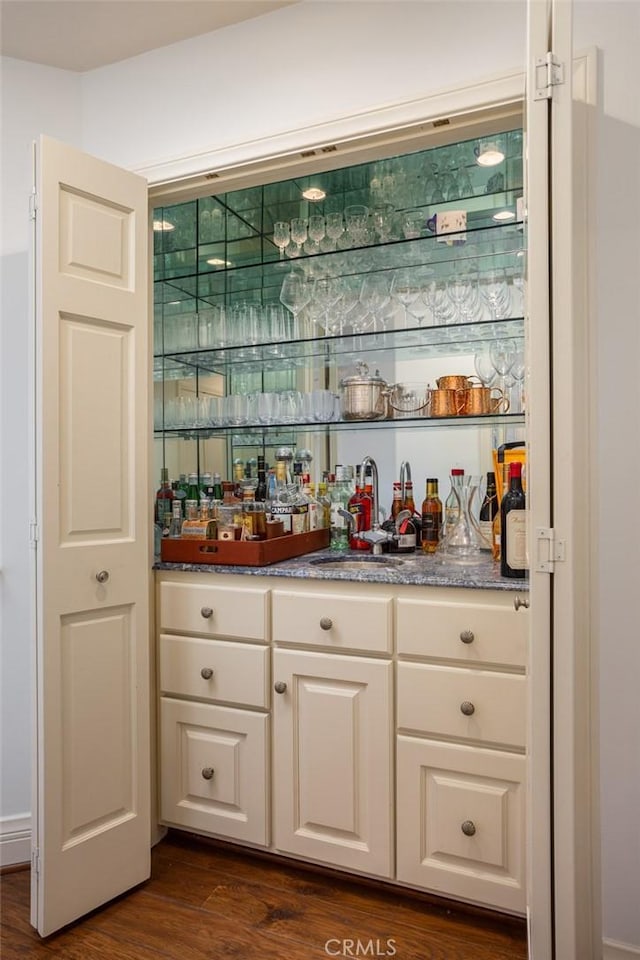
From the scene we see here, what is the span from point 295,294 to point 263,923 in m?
2.16

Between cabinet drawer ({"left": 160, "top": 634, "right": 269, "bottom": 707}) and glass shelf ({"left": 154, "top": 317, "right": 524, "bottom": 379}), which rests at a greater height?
glass shelf ({"left": 154, "top": 317, "right": 524, "bottom": 379})

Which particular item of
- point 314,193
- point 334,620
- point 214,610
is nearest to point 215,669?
point 214,610

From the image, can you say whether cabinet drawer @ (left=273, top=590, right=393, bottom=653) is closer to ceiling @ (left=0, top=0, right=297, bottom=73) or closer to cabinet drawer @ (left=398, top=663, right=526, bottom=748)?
cabinet drawer @ (left=398, top=663, right=526, bottom=748)

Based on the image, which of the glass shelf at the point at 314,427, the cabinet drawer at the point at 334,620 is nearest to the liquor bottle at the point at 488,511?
the glass shelf at the point at 314,427

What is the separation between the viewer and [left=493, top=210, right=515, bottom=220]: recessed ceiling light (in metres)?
2.18

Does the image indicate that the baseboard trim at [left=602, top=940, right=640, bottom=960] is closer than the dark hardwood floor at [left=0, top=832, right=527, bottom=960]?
Yes

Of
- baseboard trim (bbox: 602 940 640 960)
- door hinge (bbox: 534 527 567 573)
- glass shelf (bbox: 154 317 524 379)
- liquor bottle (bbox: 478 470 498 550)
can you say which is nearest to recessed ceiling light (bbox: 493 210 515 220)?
glass shelf (bbox: 154 317 524 379)

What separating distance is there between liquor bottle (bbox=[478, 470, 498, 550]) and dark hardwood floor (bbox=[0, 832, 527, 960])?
1.12 metres

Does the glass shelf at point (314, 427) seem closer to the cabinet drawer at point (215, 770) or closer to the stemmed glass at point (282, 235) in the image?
the stemmed glass at point (282, 235)

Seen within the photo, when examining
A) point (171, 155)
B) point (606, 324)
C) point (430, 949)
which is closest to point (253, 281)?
point (171, 155)

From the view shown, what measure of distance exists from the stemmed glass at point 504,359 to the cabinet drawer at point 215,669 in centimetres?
122

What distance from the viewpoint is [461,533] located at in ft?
7.36

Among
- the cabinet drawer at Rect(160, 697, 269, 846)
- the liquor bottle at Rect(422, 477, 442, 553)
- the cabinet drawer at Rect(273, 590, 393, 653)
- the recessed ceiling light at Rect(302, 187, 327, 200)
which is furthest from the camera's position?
the recessed ceiling light at Rect(302, 187, 327, 200)

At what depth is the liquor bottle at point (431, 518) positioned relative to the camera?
7.51 feet
